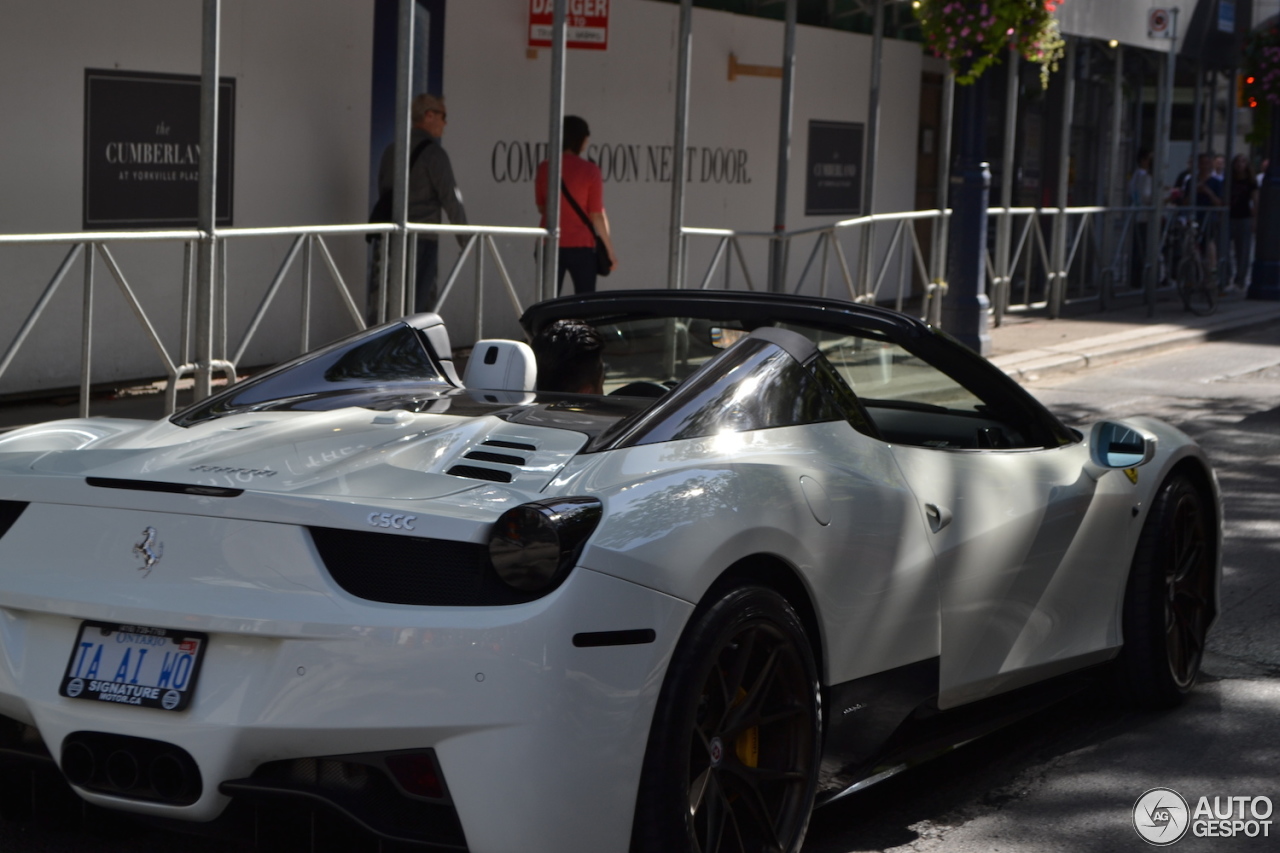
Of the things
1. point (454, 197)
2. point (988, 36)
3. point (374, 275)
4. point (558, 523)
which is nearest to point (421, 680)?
point (558, 523)

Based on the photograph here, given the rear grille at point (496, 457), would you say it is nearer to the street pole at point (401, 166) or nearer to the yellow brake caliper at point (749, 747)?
the yellow brake caliper at point (749, 747)

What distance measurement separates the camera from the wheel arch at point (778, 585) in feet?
10.8

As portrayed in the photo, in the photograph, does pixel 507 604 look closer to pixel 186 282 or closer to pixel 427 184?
pixel 186 282

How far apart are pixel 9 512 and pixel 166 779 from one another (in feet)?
2.25

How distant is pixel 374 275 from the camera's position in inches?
431

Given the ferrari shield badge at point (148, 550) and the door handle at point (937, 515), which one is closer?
the ferrari shield badge at point (148, 550)

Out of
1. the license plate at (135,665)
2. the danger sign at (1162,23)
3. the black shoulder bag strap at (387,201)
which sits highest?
the danger sign at (1162,23)

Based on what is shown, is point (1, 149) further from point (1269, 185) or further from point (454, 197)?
point (1269, 185)

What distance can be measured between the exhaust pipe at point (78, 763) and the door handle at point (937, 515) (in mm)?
1988

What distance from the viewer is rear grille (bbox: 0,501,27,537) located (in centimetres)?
335

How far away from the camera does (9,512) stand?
3.36 m

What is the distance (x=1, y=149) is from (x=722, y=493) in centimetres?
807

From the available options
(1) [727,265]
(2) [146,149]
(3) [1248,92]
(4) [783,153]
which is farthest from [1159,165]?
(2) [146,149]

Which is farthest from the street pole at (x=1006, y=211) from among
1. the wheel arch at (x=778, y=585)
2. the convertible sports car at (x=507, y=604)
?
the wheel arch at (x=778, y=585)
